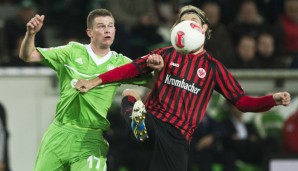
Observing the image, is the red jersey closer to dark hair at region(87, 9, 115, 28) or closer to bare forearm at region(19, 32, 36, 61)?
dark hair at region(87, 9, 115, 28)

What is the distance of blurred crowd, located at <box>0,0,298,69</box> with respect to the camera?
1378 centimetres

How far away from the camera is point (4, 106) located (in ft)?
41.5

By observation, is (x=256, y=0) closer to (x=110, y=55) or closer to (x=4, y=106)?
(x=4, y=106)

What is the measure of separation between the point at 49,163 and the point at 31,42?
3.47ft

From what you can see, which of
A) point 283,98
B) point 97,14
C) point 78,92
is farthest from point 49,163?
point 283,98

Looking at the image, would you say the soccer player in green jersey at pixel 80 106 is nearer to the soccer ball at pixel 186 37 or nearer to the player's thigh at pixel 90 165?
the player's thigh at pixel 90 165

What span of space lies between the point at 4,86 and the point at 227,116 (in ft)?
9.34

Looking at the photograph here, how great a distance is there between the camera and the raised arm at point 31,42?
27.1 ft

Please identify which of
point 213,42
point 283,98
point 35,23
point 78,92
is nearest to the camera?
point 35,23

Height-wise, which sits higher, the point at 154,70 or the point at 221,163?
the point at 154,70

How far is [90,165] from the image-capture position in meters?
8.59

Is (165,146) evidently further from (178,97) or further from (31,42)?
(31,42)

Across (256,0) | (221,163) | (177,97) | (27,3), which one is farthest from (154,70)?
(256,0)

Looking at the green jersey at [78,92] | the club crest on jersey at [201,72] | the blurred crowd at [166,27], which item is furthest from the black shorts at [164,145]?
the blurred crowd at [166,27]
